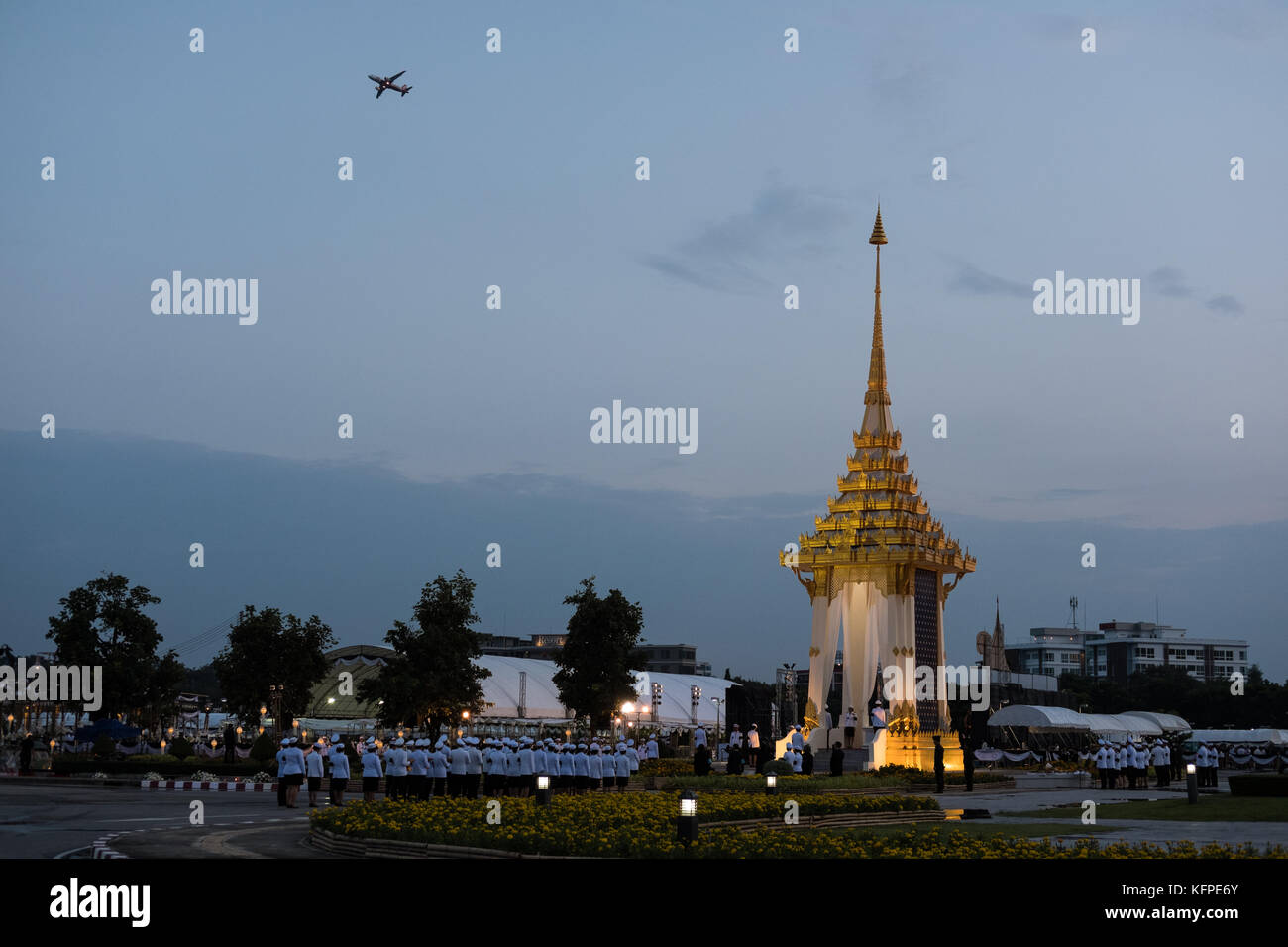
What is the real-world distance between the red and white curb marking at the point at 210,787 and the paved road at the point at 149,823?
1.18 metres

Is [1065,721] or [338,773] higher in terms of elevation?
[338,773]

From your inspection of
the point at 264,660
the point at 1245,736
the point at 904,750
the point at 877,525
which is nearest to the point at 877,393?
the point at 877,525

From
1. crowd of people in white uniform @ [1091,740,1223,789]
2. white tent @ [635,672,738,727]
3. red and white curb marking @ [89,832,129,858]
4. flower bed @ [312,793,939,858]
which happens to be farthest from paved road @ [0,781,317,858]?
white tent @ [635,672,738,727]

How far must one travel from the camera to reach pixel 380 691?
53531 millimetres

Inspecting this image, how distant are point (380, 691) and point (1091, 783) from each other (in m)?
27.3

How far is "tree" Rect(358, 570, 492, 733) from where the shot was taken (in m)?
52.5

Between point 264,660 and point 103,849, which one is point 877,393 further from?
point 103,849

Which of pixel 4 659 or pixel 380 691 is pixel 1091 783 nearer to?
pixel 380 691

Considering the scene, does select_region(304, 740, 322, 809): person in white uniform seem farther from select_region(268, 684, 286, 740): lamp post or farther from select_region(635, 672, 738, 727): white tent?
select_region(635, 672, 738, 727): white tent

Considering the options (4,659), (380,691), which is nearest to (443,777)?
(380,691)

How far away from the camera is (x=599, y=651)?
61.0 metres

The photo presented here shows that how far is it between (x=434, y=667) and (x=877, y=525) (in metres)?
20.7

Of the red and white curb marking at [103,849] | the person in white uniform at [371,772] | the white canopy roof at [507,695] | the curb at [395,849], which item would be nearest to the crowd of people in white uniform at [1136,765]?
the person in white uniform at [371,772]
